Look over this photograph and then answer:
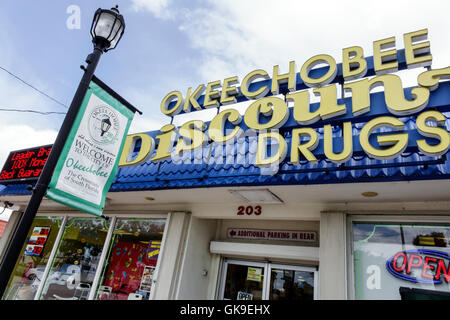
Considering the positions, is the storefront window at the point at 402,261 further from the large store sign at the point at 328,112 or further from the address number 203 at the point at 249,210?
the address number 203 at the point at 249,210

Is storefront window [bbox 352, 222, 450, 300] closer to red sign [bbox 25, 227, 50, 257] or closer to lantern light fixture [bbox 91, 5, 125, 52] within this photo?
lantern light fixture [bbox 91, 5, 125, 52]

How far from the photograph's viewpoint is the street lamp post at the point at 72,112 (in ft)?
9.23

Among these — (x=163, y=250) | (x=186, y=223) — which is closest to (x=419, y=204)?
(x=186, y=223)

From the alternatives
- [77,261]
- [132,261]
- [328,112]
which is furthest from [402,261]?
[77,261]

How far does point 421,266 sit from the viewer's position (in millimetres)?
4789

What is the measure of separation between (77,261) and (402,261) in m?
8.22

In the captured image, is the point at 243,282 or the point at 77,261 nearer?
the point at 243,282

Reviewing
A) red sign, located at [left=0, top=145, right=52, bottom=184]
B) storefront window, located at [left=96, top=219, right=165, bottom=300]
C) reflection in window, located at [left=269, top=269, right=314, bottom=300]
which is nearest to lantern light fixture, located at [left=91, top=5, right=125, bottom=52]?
storefront window, located at [left=96, top=219, right=165, bottom=300]

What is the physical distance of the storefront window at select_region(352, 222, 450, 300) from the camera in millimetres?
4645

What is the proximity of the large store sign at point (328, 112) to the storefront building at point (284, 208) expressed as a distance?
0.08 feet

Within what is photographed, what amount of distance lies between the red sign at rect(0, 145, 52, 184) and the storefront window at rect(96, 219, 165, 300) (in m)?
3.11

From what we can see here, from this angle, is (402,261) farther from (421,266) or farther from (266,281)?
(266,281)

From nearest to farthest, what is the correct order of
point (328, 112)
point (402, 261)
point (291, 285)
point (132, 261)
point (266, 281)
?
point (402, 261) < point (328, 112) < point (291, 285) < point (266, 281) < point (132, 261)

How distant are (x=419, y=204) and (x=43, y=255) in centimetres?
1030
